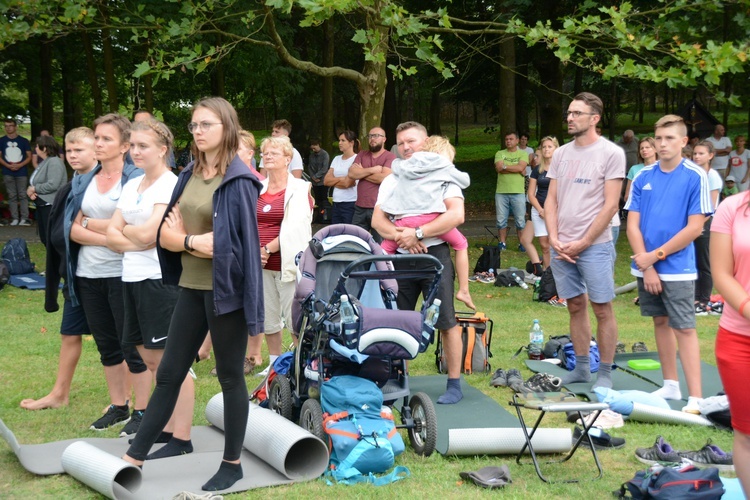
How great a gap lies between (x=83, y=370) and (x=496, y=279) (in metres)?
6.70

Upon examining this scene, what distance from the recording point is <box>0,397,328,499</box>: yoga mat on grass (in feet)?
15.7

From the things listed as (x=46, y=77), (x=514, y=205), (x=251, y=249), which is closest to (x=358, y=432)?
(x=251, y=249)

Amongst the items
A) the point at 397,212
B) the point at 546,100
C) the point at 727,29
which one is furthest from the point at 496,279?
the point at 546,100

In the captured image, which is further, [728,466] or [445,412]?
[445,412]

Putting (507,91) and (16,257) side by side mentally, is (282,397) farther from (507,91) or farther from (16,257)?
(507,91)

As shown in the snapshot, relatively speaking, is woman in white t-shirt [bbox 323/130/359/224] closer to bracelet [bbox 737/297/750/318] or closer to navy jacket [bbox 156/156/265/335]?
navy jacket [bbox 156/156/265/335]

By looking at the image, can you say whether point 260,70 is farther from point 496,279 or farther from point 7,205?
point 496,279

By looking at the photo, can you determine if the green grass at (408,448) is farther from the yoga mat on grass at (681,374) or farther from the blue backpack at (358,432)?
the yoga mat on grass at (681,374)

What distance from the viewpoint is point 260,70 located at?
22484mm

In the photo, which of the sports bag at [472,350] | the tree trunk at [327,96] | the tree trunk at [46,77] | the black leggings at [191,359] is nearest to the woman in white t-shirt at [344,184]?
the sports bag at [472,350]

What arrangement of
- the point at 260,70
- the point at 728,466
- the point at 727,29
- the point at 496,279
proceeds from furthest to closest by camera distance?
the point at 260,70, the point at 727,29, the point at 496,279, the point at 728,466

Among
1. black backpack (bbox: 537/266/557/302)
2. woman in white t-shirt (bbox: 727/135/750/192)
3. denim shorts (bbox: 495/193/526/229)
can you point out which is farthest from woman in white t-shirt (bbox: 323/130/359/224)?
woman in white t-shirt (bbox: 727/135/750/192)

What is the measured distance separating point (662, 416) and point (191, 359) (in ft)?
11.3

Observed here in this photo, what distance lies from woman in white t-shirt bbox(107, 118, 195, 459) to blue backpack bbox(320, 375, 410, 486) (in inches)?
35.3
